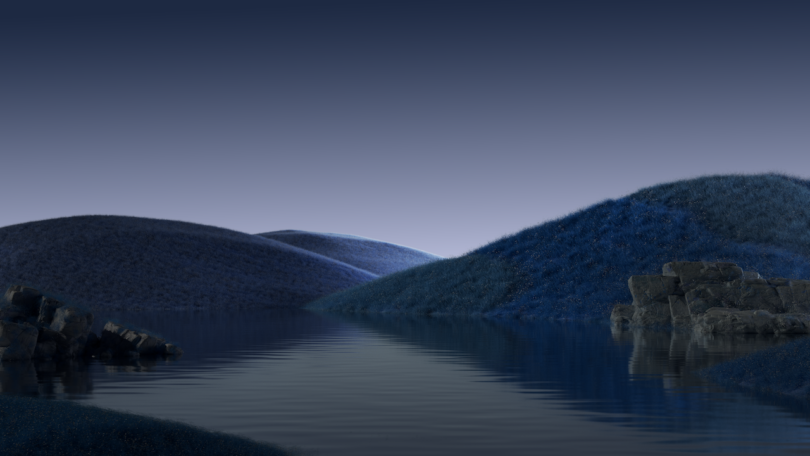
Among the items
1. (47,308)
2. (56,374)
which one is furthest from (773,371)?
(47,308)

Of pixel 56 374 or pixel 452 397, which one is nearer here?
pixel 452 397

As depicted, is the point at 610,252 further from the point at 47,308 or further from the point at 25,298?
the point at 25,298

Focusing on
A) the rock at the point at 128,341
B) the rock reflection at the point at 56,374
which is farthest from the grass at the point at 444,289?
the rock reflection at the point at 56,374

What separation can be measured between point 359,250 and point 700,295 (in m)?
131

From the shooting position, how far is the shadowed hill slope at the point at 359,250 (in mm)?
160125

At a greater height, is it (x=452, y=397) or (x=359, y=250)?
(x=359, y=250)

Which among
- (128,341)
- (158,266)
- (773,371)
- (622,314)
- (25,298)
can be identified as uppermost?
(158,266)

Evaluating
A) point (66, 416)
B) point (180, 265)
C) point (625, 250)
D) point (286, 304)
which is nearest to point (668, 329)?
point (625, 250)

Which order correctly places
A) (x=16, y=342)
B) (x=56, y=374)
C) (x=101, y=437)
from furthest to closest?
(x=16, y=342) < (x=56, y=374) < (x=101, y=437)

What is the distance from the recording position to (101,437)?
30.9ft

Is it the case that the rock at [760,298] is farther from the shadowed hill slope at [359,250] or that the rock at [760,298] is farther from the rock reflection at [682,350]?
the shadowed hill slope at [359,250]

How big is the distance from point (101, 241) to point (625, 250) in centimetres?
7225

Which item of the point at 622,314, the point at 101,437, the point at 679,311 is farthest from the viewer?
the point at 622,314

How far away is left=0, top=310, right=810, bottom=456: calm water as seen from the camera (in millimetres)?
11648
